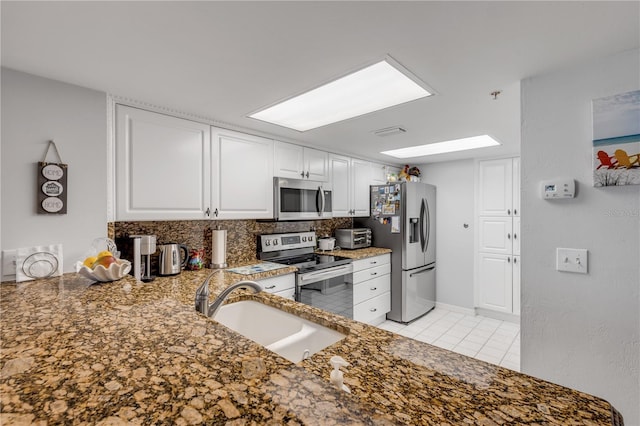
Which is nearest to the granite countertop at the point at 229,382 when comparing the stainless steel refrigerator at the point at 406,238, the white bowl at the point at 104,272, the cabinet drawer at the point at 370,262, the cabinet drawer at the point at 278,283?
the white bowl at the point at 104,272

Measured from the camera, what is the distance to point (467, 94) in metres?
1.89

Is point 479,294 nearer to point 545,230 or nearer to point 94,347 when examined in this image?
point 545,230

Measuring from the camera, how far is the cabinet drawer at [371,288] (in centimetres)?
330

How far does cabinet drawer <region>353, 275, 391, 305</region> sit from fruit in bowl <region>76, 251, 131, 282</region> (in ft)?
7.45

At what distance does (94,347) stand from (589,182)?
2196 millimetres

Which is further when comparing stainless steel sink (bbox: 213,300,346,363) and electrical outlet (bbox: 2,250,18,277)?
electrical outlet (bbox: 2,250,18,277)

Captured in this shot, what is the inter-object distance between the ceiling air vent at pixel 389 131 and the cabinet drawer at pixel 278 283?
1527 mm

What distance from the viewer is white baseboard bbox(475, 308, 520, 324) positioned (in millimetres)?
3808

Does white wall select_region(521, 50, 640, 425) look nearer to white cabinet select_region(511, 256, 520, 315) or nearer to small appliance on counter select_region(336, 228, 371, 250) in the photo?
small appliance on counter select_region(336, 228, 371, 250)

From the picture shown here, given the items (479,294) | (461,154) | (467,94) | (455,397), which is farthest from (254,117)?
(479,294)

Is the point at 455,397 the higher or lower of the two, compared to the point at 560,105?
lower

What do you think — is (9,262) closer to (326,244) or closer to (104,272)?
(104,272)

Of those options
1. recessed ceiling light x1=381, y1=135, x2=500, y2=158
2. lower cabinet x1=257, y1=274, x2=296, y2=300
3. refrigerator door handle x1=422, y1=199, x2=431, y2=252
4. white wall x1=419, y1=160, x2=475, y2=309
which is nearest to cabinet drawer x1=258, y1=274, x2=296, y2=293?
lower cabinet x1=257, y1=274, x2=296, y2=300

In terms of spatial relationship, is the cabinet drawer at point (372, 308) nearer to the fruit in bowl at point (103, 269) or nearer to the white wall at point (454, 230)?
the white wall at point (454, 230)
